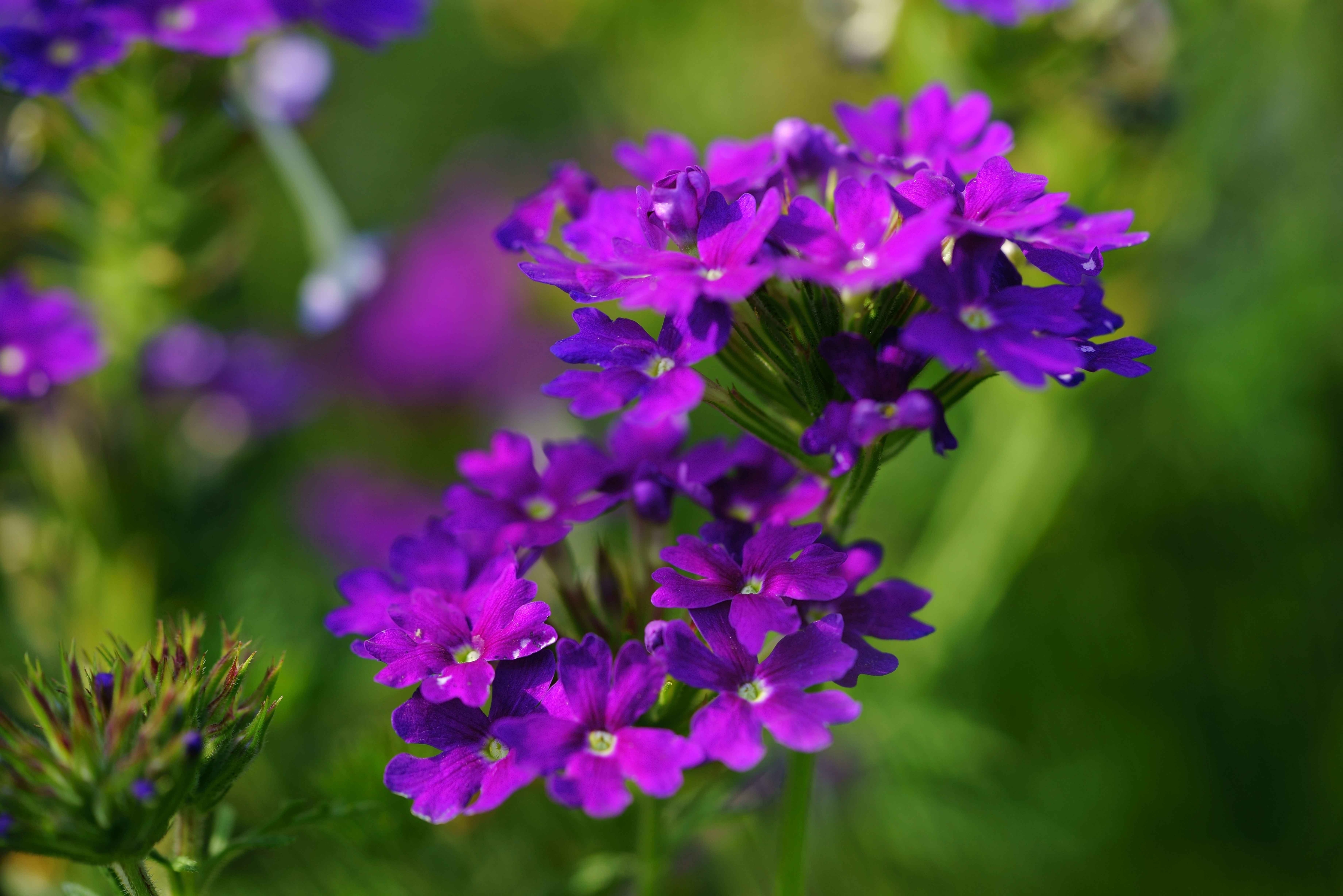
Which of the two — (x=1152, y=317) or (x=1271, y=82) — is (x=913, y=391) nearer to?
(x=1152, y=317)

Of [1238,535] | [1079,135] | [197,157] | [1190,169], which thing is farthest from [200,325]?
[1238,535]

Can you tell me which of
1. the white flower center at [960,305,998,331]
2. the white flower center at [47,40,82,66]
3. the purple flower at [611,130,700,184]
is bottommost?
the white flower center at [960,305,998,331]

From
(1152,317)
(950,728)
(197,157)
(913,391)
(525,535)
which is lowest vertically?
(950,728)

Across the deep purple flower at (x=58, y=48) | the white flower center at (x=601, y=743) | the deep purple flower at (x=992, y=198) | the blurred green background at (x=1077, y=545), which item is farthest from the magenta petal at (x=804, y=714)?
the deep purple flower at (x=58, y=48)

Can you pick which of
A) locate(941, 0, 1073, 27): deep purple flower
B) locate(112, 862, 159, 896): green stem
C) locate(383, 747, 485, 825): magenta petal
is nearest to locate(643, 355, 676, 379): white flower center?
locate(383, 747, 485, 825): magenta petal

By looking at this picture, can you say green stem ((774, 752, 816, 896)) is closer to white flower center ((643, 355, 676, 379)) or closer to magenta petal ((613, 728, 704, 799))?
magenta petal ((613, 728, 704, 799))

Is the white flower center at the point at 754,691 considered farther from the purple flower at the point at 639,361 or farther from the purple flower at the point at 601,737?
the purple flower at the point at 639,361
